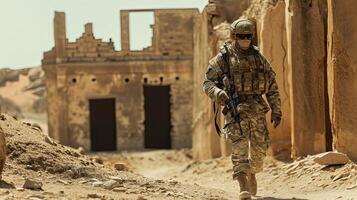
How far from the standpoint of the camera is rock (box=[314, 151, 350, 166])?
8062 millimetres

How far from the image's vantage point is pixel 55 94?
962 inches

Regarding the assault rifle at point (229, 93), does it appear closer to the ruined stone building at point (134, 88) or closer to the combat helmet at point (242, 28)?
the combat helmet at point (242, 28)

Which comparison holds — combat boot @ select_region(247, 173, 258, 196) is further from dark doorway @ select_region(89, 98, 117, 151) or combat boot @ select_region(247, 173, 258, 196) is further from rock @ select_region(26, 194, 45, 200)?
dark doorway @ select_region(89, 98, 117, 151)

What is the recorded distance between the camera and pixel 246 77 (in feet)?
22.2

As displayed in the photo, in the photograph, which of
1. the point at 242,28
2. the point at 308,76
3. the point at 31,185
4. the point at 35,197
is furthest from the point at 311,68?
the point at 35,197

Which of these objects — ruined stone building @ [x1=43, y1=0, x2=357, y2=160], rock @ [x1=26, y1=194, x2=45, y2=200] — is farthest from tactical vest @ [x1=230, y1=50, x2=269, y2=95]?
ruined stone building @ [x1=43, y1=0, x2=357, y2=160]

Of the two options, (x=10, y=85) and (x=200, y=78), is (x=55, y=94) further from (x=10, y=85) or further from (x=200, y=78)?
(x=10, y=85)

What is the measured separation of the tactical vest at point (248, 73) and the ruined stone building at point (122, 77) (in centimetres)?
1784

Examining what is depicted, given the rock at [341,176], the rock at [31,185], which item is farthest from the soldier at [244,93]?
the rock at [31,185]

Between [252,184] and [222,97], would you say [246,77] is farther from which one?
[252,184]

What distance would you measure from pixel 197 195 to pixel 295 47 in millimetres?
3117

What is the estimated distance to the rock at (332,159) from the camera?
8.06 metres

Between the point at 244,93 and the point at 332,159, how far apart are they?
1.89 meters

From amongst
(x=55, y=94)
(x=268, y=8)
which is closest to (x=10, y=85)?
(x=55, y=94)
